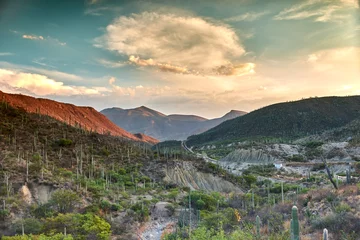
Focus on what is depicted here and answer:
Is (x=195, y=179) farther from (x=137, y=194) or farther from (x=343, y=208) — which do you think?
(x=343, y=208)

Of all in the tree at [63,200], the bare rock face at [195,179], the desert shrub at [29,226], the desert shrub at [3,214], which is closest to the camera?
the desert shrub at [29,226]

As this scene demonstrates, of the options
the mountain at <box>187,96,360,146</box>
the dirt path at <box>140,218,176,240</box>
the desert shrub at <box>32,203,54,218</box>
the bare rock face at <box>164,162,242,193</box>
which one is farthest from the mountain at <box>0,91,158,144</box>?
the dirt path at <box>140,218,176,240</box>

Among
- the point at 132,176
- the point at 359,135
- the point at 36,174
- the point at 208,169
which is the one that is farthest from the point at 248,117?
the point at 36,174

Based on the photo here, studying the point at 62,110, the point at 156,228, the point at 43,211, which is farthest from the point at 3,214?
the point at 62,110

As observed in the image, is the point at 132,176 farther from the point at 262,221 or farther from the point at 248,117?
the point at 248,117

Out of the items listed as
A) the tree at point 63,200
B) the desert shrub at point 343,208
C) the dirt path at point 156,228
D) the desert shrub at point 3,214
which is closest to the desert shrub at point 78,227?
the dirt path at point 156,228

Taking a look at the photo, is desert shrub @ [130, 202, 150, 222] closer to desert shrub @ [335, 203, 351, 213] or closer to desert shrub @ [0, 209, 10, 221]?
desert shrub @ [0, 209, 10, 221]

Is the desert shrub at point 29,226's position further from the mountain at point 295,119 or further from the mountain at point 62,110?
the mountain at point 295,119
